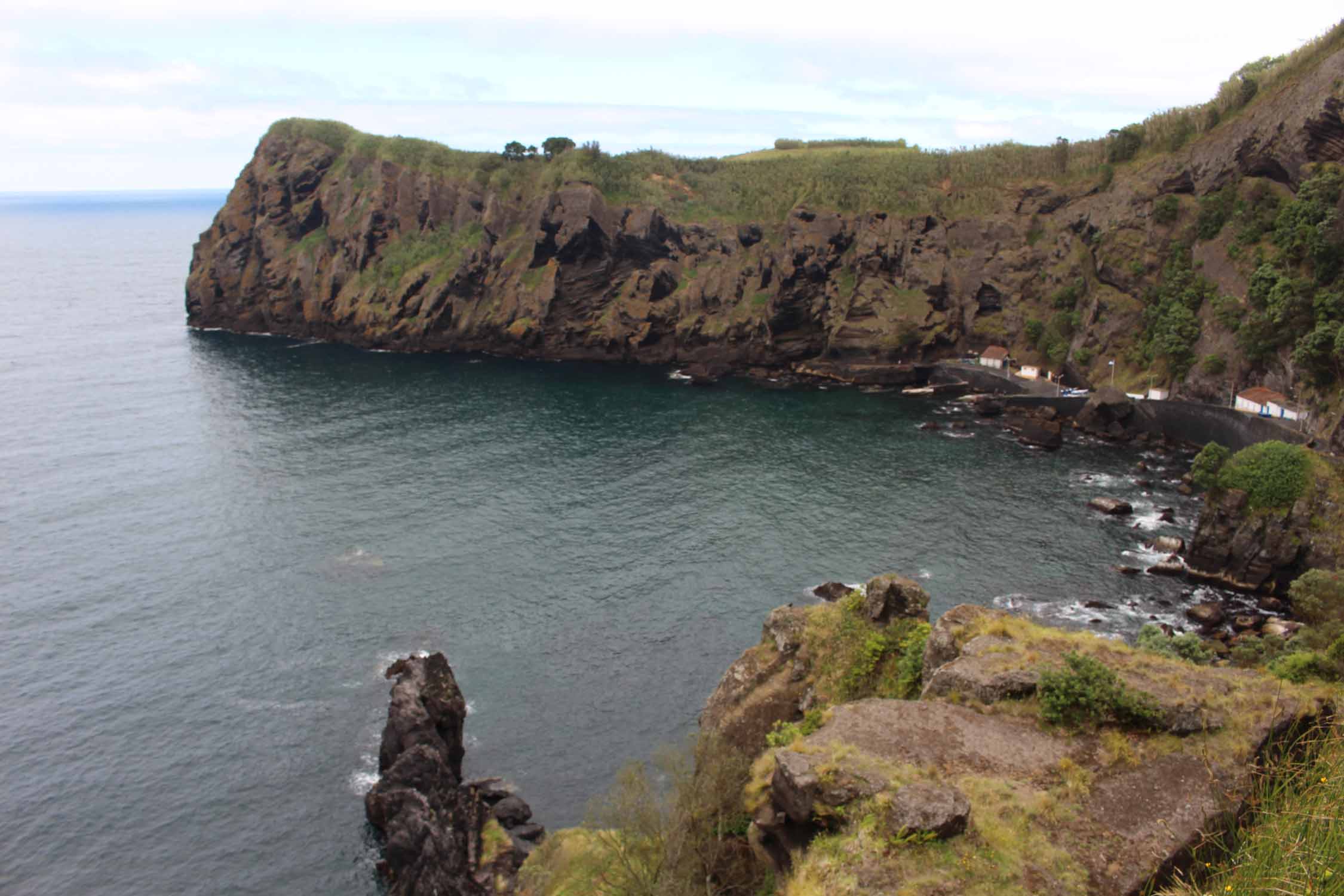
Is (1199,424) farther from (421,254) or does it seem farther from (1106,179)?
(421,254)

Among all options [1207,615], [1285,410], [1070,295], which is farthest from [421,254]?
[1207,615]

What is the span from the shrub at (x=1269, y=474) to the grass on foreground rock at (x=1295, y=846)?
73.2m

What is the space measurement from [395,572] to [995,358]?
99.5m

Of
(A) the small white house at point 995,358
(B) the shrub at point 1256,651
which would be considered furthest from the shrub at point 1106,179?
(B) the shrub at point 1256,651

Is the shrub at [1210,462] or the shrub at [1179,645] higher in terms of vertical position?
the shrub at [1210,462]

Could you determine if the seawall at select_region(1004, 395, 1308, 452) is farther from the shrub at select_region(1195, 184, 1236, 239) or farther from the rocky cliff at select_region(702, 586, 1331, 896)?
the rocky cliff at select_region(702, 586, 1331, 896)

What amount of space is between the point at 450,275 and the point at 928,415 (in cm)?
9337

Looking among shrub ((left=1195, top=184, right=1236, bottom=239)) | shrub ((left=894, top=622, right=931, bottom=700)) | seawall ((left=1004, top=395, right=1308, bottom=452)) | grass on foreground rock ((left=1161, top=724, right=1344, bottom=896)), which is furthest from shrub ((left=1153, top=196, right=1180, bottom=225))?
grass on foreground rock ((left=1161, top=724, right=1344, bottom=896))

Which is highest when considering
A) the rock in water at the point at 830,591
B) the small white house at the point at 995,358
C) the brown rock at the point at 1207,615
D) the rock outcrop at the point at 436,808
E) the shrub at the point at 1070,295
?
the shrub at the point at 1070,295

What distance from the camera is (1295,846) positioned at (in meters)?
10.3

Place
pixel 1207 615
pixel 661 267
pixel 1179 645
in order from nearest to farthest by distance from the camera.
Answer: pixel 1179 645
pixel 1207 615
pixel 661 267

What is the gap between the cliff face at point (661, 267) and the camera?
138 metres

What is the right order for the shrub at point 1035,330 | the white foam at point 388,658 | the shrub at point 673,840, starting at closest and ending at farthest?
the shrub at point 673,840 < the white foam at point 388,658 < the shrub at point 1035,330

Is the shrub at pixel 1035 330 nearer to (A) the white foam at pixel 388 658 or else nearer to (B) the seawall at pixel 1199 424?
(B) the seawall at pixel 1199 424
